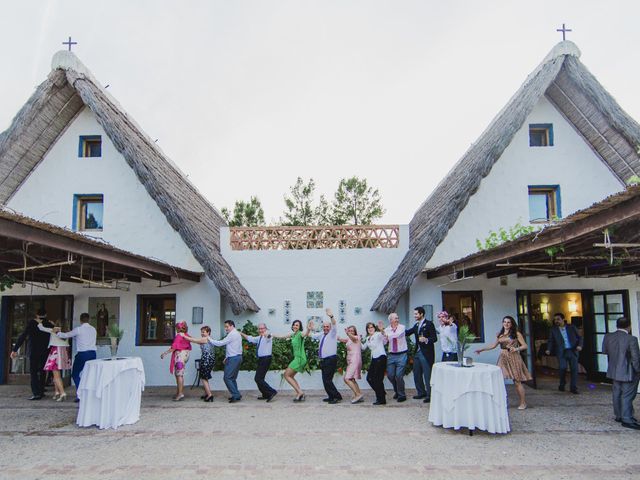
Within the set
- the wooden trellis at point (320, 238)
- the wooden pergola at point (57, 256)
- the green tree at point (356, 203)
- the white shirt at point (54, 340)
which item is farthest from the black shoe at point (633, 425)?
the green tree at point (356, 203)

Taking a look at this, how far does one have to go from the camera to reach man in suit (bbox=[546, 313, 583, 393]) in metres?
9.09

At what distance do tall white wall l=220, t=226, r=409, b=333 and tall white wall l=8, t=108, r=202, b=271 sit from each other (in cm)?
144

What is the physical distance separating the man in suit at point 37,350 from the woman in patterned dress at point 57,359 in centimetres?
26

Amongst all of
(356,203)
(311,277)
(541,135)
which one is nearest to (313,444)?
(311,277)

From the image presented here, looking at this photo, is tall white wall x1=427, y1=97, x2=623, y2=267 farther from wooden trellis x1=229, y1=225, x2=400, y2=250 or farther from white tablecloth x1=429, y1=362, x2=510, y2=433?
white tablecloth x1=429, y1=362, x2=510, y2=433

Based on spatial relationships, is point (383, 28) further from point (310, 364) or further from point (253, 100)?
point (310, 364)

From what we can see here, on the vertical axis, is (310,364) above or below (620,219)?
below

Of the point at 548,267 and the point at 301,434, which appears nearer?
the point at 301,434

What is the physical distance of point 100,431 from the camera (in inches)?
252

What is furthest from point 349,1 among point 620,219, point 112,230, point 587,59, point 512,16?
point 620,219

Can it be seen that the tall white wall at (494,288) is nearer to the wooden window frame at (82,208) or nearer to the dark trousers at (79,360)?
the dark trousers at (79,360)

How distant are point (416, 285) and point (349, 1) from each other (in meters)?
6.39

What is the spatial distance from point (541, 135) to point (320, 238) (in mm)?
5687

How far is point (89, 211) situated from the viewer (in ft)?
36.6
